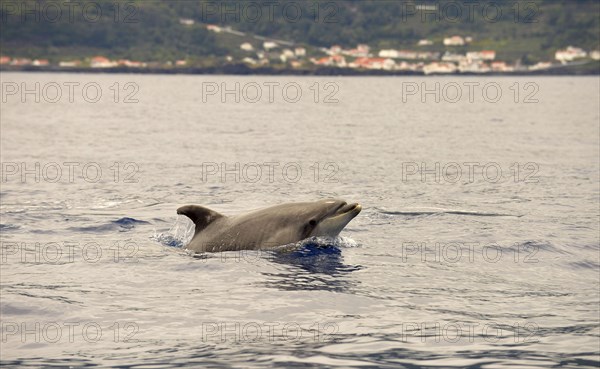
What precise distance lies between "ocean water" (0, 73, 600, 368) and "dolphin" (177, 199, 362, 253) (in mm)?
361

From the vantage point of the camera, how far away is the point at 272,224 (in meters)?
20.1

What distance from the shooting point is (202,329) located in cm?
1496

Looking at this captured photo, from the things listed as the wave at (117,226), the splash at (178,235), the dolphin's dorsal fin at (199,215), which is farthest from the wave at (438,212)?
the dolphin's dorsal fin at (199,215)

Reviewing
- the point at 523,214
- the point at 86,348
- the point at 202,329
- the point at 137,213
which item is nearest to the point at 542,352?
the point at 202,329

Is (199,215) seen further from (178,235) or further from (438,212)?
(438,212)

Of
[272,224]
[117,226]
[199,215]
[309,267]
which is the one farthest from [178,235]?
[309,267]

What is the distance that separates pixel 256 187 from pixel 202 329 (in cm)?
1838

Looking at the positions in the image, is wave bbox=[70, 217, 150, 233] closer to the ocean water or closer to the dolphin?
the ocean water

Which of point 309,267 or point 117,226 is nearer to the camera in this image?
point 309,267

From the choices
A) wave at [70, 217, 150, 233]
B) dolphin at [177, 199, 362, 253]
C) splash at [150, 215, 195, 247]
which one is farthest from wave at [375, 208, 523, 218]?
dolphin at [177, 199, 362, 253]

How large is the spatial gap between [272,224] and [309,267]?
1.51 metres

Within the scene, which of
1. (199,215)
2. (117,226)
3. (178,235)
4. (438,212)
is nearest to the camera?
(199,215)

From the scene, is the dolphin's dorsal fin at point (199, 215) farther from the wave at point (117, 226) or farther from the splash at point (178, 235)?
the wave at point (117, 226)

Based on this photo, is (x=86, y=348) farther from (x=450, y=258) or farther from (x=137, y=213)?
(x=137, y=213)
